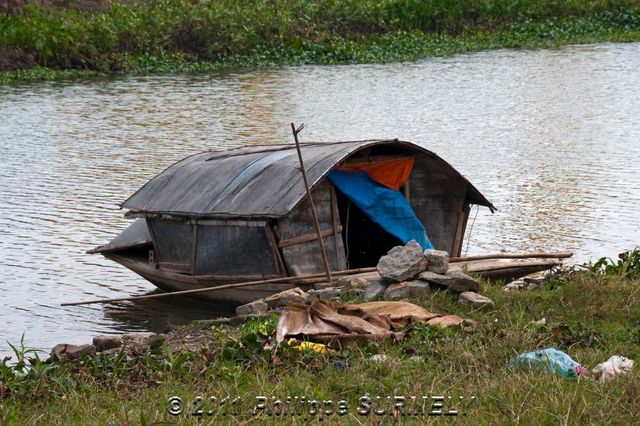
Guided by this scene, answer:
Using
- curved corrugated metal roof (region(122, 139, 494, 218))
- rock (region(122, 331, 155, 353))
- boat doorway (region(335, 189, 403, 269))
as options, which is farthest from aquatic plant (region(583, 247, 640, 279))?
rock (region(122, 331, 155, 353))

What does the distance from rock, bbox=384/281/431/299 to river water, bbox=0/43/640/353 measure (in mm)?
2044

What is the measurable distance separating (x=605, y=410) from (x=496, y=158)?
12.7 metres

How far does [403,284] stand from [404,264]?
0.20 m

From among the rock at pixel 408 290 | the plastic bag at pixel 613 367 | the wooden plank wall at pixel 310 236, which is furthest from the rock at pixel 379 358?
the wooden plank wall at pixel 310 236

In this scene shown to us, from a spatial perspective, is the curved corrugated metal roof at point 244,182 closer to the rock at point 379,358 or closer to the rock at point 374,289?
the rock at point 374,289

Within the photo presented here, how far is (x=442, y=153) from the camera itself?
18.6 metres

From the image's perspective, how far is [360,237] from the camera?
1190 centimetres

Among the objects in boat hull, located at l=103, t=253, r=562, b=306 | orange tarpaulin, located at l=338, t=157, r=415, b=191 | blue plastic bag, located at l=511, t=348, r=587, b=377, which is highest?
orange tarpaulin, located at l=338, t=157, r=415, b=191

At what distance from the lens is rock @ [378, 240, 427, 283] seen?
8.83 m

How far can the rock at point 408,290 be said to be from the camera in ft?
28.4

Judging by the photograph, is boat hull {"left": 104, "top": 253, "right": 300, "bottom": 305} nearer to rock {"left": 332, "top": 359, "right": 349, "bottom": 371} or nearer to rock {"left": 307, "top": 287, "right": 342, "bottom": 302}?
rock {"left": 307, "top": 287, "right": 342, "bottom": 302}

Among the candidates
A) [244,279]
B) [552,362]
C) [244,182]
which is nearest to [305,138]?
[244,182]

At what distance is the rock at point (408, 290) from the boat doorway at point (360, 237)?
2722mm

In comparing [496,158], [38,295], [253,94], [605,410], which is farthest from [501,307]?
[253,94]
